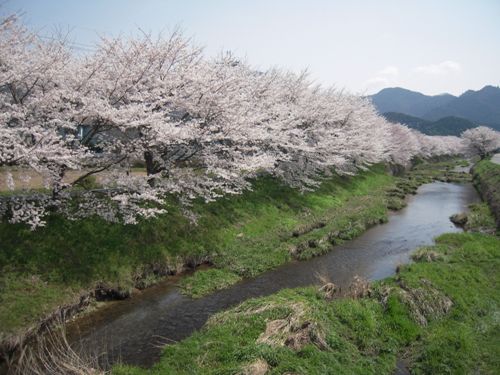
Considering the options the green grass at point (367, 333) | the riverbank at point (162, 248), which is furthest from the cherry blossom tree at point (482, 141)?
the green grass at point (367, 333)

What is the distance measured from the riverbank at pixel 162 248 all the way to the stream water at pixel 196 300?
85 centimetres

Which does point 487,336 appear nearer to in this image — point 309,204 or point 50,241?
point 50,241

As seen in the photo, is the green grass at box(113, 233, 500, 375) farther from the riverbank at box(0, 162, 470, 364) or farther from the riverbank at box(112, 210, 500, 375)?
the riverbank at box(0, 162, 470, 364)

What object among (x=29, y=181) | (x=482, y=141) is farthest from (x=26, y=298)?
(x=482, y=141)

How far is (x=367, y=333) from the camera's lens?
47.1ft

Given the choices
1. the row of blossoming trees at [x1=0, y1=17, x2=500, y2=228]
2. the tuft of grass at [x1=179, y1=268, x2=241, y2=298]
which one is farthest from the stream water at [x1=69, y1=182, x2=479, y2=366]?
the row of blossoming trees at [x1=0, y1=17, x2=500, y2=228]

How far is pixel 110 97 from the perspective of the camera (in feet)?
70.9

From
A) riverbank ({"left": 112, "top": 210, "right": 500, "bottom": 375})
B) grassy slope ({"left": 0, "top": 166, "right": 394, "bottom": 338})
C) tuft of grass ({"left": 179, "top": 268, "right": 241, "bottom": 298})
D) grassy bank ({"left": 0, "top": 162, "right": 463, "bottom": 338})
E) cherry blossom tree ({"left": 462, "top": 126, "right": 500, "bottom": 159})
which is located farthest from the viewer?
cherry blossom tree ({"left": 462, "top": 126, "right": 500, "bottom": 159})

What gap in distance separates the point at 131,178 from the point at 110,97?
4.78 meters

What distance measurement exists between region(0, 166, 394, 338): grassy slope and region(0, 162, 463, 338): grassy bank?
0.04 meters

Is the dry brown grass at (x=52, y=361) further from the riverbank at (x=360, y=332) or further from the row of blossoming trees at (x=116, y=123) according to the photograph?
the row of blossoming trees at (x=116, y=123)

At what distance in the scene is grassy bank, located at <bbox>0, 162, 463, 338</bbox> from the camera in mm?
16000

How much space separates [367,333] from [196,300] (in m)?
8.08

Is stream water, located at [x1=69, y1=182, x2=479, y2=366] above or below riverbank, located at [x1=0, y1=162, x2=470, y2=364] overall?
below
